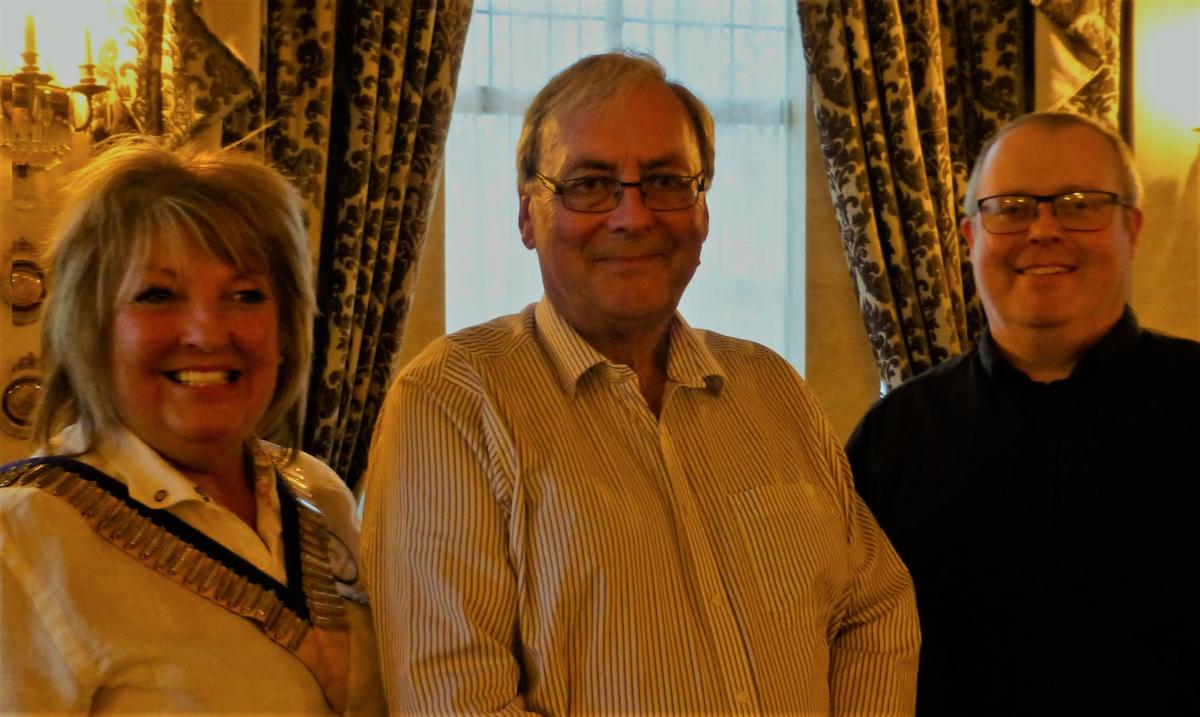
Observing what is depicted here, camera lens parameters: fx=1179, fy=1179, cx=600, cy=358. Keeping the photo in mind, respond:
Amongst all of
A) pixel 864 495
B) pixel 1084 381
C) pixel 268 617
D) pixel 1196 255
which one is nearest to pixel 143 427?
pixel 268 617

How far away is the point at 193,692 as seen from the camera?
142 centimetres

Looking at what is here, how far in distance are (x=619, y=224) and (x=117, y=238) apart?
0.66m

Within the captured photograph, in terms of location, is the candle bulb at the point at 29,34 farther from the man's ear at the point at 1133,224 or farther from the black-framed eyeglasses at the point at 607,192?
the man's ear at the point at 1133,224

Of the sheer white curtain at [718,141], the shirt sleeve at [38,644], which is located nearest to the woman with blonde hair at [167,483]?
the shirt sleeve at [38,644]

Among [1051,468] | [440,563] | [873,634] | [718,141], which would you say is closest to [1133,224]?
[1051,468]

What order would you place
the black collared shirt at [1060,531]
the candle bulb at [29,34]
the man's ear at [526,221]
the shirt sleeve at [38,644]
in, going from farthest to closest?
the candle bulb at [29,34] < the black collared shirt at [1060,531] < the man's ear at [526,221] < the shirt sleeve at [38,644]

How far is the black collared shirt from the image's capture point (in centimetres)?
201

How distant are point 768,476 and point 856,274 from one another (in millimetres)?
2366

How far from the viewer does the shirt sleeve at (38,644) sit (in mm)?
1365

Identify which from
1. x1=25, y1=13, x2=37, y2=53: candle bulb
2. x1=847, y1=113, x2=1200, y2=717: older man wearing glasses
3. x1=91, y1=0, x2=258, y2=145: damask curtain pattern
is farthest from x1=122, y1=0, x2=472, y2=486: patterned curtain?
x1=847, y1=113, x2=1200, y2=717: older man wearing glasses

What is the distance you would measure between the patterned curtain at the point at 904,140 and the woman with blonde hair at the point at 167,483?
2577 millimetres

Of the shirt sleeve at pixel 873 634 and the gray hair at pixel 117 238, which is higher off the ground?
the gray hair at pixel 117 238

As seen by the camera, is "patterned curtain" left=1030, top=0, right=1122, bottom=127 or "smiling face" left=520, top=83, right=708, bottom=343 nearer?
"smiling face" left=520, top=83, right=708, bottom=343

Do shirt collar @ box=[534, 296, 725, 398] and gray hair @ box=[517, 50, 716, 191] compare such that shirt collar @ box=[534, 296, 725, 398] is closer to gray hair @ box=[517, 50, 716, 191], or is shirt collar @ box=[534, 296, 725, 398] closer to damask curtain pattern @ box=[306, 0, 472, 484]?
gray hair @ box=[517, 50, 716, 191]
